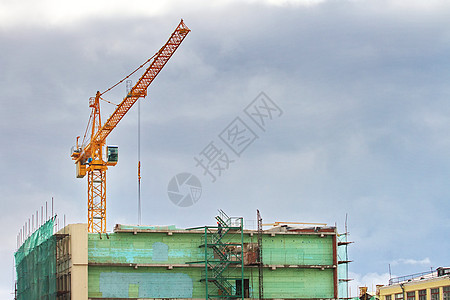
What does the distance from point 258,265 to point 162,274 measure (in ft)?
34.9

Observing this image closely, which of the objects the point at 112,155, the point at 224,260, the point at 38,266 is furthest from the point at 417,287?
the point at 112,155

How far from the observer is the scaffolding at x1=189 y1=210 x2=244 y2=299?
100625 millimetres

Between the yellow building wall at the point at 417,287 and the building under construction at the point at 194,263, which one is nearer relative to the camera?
the building under construction at the point at 194,263

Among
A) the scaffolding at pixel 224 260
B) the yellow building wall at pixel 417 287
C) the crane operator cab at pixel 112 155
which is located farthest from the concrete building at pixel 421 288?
the crane operator cab at pixel 112 155

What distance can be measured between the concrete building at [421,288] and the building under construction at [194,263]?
36.3 feet

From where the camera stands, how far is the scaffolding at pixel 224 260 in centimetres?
10062

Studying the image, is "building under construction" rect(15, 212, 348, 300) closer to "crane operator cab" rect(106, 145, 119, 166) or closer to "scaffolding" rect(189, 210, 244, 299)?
"scaffolding" rect(189, 210, 244, 299)

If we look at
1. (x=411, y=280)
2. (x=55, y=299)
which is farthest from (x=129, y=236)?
(x=411, y=280)

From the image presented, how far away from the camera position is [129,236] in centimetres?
10112

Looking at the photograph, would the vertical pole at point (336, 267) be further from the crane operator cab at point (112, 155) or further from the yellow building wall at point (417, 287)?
the crane operator cab at point (112, 155)

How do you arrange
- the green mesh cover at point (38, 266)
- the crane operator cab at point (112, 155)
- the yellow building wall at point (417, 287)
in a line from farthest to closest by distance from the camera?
the crane operator cab at point (112, 155), the yellow building wall at point (417, 287), the green mesh cover at point (38, 266)

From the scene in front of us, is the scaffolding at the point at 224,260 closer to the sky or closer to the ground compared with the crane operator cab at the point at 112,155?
closer to the ground

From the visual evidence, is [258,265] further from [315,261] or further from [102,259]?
[102,259]

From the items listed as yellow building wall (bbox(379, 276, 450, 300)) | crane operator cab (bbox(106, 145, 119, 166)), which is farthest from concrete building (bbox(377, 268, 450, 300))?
crane operator cab (bbox(106, 145, 119, 166))
